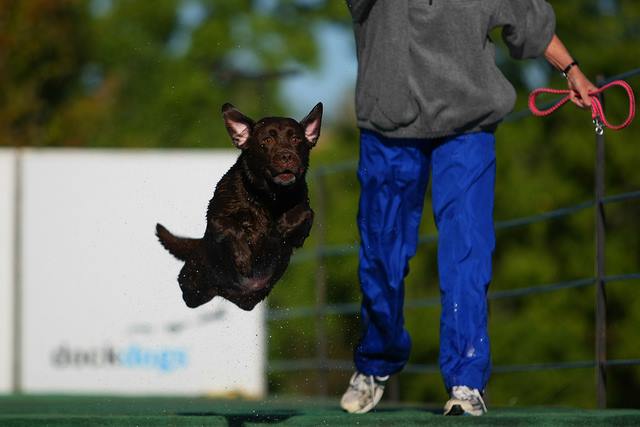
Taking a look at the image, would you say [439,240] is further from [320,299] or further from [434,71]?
[320,299]

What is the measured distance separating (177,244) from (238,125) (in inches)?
24.7

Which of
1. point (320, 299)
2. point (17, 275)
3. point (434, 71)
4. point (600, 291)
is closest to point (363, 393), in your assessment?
point (434, 71)

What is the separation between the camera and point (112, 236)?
9891 millimetres

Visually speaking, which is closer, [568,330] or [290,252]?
[290,252]

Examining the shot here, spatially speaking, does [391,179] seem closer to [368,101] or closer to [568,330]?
[368,101]

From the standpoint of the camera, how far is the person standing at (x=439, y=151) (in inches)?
187

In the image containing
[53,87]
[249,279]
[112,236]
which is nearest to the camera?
[249,279]

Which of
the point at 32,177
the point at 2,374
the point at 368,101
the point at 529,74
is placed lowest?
the point at 2,374

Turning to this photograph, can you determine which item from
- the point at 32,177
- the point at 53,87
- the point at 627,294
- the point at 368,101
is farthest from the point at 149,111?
the point at 368,101

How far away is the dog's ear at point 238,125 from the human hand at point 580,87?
1351 mm

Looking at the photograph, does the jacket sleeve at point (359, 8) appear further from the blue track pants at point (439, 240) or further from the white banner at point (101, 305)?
the white banner at point (101, 305)

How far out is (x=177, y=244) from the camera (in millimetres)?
4695

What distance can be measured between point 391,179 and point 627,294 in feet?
69.2

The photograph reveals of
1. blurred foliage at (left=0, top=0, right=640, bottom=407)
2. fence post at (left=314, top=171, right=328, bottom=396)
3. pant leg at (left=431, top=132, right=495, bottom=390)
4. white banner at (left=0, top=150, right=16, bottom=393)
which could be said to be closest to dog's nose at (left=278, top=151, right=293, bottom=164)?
pant leg at (left=431, top=132, right=495, bottom=390)
